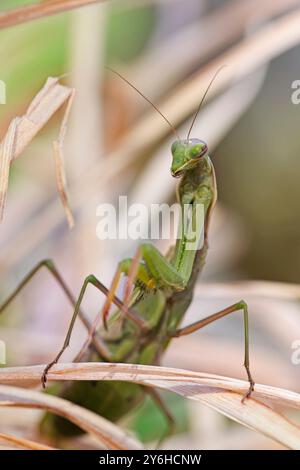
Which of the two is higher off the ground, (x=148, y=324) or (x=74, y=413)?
(x=148, y=324)

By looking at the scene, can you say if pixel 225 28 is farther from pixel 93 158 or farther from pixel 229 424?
pixel 229 424

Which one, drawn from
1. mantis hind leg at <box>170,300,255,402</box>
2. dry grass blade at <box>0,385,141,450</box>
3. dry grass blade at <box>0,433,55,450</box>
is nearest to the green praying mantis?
mantis hind leg at <box>170,300,255,402</box>

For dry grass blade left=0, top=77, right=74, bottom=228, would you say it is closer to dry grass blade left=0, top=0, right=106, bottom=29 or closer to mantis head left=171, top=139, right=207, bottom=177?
dry grass blade left=0, top=0, right=106, bottom=29

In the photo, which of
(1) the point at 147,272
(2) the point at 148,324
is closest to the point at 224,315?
(2) the point at 148,324

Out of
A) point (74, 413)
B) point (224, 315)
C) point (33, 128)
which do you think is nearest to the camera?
point (33, 128)

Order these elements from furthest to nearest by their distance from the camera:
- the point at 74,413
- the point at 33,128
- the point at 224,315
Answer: the point at 224,315, the point at 74,413, the point at 33,128

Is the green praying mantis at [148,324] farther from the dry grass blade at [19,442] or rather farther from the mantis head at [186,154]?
the dry grass blade at [19,442]

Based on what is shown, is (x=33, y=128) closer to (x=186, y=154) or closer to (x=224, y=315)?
(x=186, y=154)
